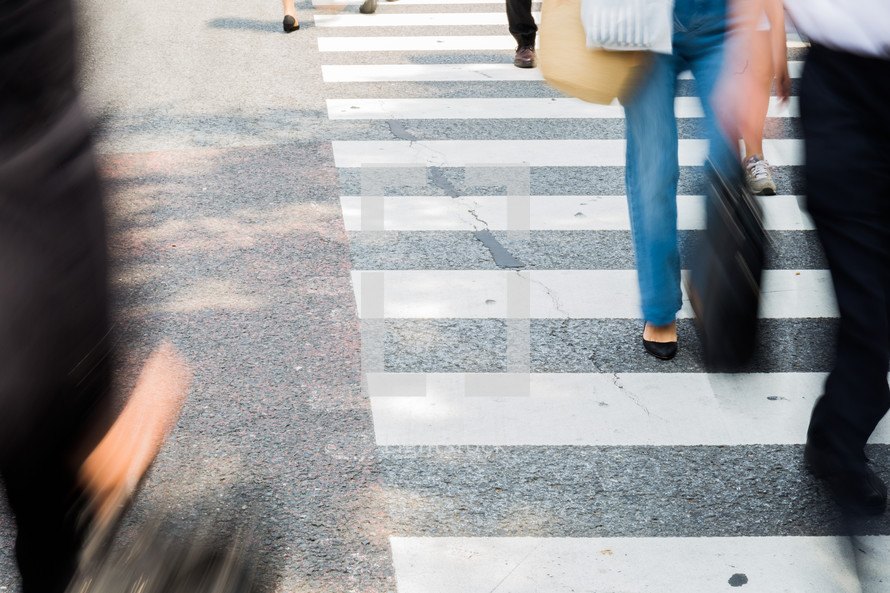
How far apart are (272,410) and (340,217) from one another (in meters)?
1.72

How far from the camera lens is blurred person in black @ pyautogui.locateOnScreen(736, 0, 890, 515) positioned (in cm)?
205

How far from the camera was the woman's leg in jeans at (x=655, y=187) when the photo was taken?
10.0ft

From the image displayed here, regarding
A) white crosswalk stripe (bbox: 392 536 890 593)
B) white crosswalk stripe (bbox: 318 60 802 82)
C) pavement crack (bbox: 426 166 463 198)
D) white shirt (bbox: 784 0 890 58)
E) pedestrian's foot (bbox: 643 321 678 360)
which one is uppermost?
white shirt (bbox: 784 0 890 58)

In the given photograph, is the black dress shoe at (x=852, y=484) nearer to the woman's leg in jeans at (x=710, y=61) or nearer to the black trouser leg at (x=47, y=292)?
the woman's leg in jeans at (x=710, y=61)

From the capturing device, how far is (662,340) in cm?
353

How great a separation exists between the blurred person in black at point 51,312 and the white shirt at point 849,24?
1.52 metres

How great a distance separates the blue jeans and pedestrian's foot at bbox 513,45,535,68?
4345 millimetres

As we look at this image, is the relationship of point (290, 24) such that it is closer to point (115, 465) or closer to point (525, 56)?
point (525, 56)

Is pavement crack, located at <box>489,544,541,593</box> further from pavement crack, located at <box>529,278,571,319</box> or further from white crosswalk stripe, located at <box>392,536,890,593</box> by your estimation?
pavement crack, located at <box>529,278,571,319</box>

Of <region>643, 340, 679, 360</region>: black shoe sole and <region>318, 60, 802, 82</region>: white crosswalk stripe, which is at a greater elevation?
<region>318, 60, 802, 82</region>: white crosswalk stripe

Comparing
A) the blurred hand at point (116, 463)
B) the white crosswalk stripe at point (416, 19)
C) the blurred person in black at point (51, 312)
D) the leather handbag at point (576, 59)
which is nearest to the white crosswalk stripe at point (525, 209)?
the leather handbag at point (576, 59)

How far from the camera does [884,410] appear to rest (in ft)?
7.83

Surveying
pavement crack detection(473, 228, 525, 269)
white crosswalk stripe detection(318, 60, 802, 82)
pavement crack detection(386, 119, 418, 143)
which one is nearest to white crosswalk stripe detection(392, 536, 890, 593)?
pavement crack detection(473, 228, 525, 269)

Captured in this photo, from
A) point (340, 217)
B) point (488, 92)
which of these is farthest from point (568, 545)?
point (488, 92)
